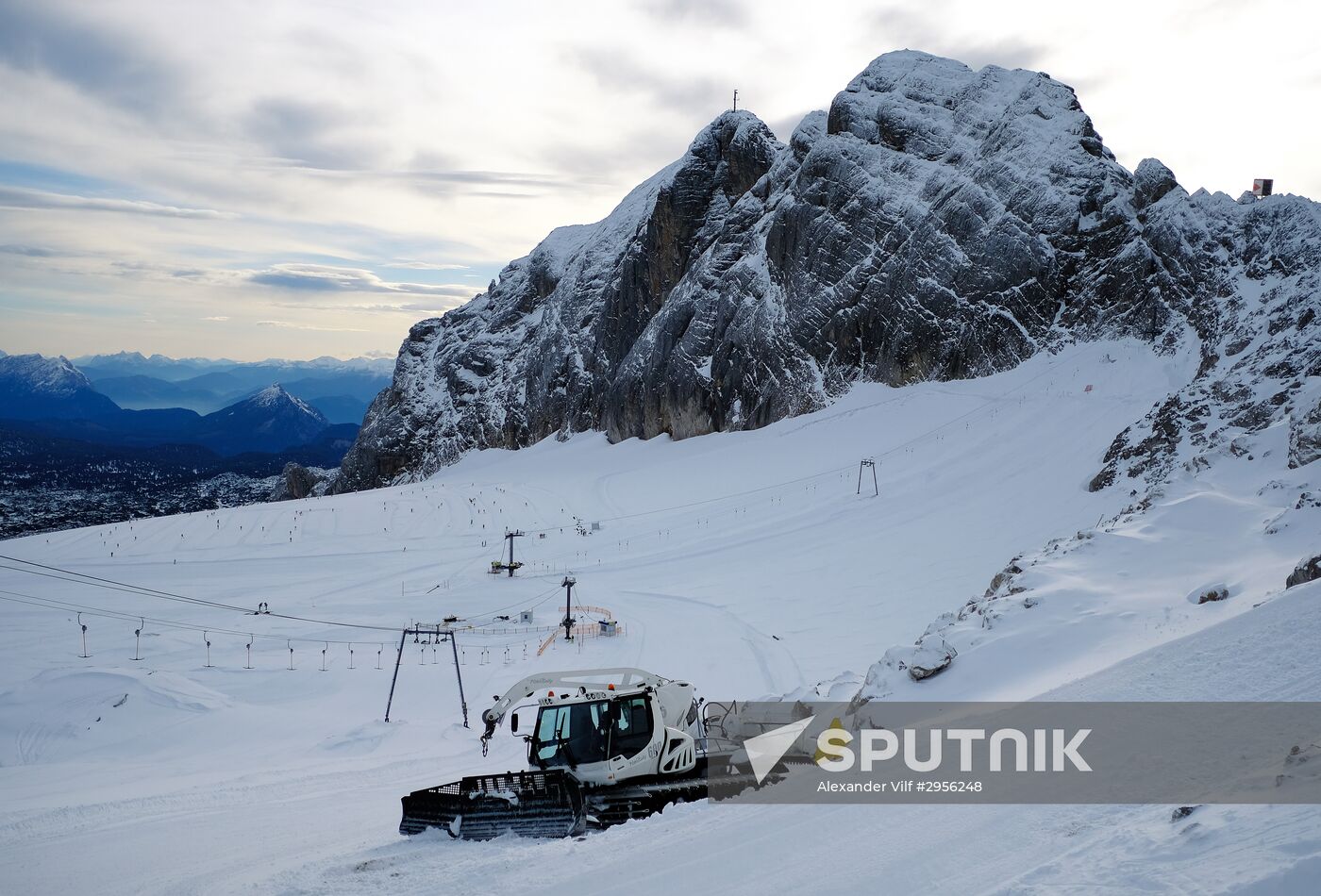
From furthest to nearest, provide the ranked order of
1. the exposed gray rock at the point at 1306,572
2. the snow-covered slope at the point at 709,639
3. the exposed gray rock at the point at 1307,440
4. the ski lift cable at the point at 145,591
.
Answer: the ski lift cable at the point at 145,591 → the exposed gray rock at the point at 1307,440 → the exposed gray rock at the point at 1306,572 → the snow-covered slope at the point at 709,639

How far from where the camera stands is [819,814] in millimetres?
7922

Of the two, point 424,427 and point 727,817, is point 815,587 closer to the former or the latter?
point 727,817

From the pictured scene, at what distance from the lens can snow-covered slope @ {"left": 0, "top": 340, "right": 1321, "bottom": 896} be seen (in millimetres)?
7352

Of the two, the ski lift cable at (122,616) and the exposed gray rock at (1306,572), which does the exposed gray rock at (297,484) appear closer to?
the ski lift cable at (122,616)

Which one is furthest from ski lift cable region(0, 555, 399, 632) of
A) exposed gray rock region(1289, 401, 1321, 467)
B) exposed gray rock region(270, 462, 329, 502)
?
exposed gray rock region(270, 462, 329, 502)

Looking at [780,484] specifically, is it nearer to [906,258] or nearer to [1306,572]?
[906,258]

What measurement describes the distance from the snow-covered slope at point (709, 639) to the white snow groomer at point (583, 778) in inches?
18.1

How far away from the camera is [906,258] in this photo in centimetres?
6888

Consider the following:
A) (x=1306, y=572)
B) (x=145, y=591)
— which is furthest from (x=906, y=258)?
(x=1306, y=572)

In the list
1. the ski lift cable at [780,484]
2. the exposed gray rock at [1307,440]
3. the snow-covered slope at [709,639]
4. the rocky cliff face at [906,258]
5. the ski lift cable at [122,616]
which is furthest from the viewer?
the rocky cliff face at [906,258]

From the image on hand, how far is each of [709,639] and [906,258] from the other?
1974 inches

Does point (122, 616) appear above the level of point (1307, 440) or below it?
below

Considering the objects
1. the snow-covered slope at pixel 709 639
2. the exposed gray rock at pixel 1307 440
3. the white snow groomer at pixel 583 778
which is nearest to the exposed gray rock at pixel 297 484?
the snow-covered slope at pixel 709 639

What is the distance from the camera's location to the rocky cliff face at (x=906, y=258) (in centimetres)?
6006
